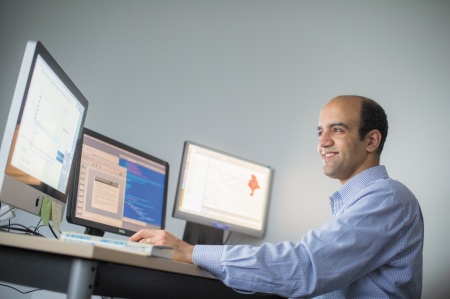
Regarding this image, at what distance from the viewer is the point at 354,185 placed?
200 cm

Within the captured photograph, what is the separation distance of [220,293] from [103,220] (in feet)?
2.31

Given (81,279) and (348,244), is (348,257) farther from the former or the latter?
(81,279)

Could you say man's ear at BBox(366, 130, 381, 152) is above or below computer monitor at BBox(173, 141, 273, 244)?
above

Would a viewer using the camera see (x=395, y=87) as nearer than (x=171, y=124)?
Yes

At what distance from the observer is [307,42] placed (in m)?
3.06

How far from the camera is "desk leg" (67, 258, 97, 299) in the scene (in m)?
1.16

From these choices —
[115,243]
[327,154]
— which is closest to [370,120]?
[327,154]

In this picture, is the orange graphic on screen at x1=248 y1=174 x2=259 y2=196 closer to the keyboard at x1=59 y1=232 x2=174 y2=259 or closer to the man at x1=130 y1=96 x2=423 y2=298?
the man at x1=130 y1=96 x2=423 y2=298

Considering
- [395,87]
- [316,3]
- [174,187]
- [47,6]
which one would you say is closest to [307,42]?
[316,3]

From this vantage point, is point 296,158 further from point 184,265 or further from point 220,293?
point 184,265

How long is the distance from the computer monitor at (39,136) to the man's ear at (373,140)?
0.98 metres

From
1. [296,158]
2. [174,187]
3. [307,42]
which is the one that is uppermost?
[307,42]

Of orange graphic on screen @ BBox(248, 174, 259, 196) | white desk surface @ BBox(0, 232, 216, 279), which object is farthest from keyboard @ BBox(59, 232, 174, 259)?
orange graphic on screen @ BBox(248, 174, 259, 196)

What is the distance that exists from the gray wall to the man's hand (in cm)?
137
